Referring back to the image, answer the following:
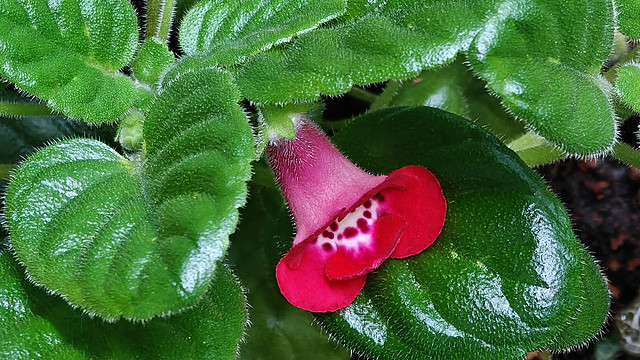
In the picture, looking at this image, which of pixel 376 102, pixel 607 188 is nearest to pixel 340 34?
pixel 376 102

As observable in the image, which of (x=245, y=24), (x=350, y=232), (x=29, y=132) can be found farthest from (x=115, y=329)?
(x=29, y=132)

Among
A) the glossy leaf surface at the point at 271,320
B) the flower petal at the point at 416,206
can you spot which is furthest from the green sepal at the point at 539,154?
the glossy leaf surface at the point at 271,320

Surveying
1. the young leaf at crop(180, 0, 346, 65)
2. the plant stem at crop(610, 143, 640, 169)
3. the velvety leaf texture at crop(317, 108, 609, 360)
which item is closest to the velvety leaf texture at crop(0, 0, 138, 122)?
the young leaf at crop(180, 0, 346, 65)

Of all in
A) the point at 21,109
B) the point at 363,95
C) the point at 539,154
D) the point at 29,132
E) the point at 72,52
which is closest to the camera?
the point at 72,52

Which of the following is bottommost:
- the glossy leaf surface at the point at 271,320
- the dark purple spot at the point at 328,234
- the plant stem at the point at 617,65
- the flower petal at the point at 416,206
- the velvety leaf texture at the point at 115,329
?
the glossy leaf surface at the point at 271,320

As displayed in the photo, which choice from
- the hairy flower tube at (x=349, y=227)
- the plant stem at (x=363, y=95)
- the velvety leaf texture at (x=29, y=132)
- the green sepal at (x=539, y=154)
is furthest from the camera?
the plant stem at (x=363, y=95)

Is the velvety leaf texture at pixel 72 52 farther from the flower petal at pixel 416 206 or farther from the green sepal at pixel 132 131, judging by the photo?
the flower petal at pixel 416 206

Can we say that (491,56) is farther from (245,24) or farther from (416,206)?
(245,24)
